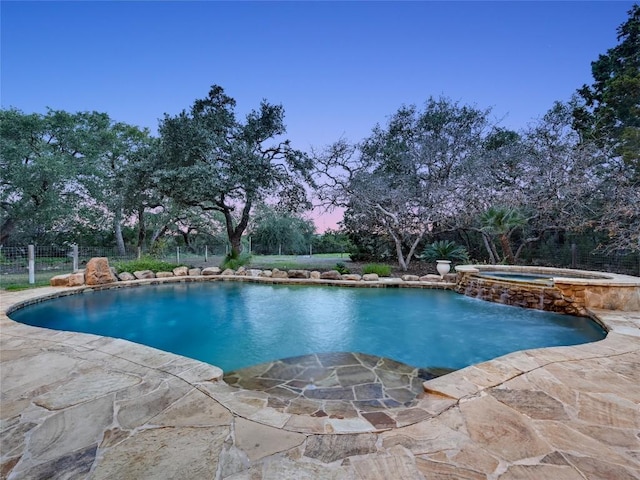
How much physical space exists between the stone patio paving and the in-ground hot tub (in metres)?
3.31

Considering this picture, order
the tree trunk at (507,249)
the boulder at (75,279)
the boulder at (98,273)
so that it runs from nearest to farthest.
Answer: the boulder at (75,279) → the boulder at (98,273) → the tree trunk at (507,249)

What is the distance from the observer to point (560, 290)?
580 centimetres

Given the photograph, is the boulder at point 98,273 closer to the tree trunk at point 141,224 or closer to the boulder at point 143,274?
the boulder at point 143,274

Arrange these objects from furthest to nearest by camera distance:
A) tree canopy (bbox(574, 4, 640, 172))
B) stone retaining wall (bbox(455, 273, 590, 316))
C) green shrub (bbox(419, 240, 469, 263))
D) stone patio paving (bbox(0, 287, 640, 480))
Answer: green shrub (bbox(419, 240, 469, 263)) < tree canopy (bbox(574, 4, 640, 172)) < stone retaining wall (bbox(455, 273, 590, 316)) < stone patio paving (bbox(0, 287, 640, 480))

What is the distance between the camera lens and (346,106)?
422 inches

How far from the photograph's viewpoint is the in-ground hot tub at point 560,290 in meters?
5.22

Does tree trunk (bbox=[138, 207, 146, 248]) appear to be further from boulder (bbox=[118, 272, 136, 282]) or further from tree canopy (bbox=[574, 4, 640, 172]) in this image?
tree canopy (bbox=[574, 4, 640, 172])

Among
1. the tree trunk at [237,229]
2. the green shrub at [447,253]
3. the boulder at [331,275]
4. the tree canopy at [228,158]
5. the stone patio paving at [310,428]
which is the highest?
the tree canopy at [228,158]

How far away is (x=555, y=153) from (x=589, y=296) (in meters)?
7.39

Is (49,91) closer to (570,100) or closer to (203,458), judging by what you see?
(203,458)

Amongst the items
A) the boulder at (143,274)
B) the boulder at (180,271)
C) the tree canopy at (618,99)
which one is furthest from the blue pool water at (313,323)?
the tree canopy at (618,99)

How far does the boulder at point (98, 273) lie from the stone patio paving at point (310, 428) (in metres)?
6.67

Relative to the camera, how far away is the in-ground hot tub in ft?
17.1

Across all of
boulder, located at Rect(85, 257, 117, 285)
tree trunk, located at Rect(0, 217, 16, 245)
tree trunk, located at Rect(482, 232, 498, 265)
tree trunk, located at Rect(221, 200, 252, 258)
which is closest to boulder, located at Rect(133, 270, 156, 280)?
boulder, located at Rect(85, 257, 117, 285)
